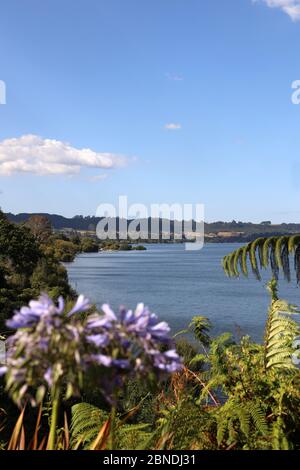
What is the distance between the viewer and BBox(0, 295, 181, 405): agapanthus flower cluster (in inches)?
73.6

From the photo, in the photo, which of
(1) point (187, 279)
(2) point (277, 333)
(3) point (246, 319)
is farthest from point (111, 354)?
(1) point (187, 279)

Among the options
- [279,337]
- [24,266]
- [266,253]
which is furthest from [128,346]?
[24,266]

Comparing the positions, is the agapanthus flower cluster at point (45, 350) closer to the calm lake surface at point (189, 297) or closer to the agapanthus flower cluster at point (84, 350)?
the agapanthus flower cluster at point (84, 350)

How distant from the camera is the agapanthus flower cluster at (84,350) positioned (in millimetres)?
1869

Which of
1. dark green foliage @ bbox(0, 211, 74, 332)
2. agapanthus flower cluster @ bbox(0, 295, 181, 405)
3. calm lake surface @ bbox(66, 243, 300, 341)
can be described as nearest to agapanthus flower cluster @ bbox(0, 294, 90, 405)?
agapanthus flower cluster @ bbox(0, 295, 181, 405)

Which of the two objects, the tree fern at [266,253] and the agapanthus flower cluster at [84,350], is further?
the tree fern at [266,253]

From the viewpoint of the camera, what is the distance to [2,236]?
52062mm

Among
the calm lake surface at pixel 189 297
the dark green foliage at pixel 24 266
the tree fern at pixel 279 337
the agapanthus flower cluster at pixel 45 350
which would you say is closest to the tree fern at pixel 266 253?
the tree fern at pixel 279 337

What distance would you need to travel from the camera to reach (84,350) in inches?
75.4

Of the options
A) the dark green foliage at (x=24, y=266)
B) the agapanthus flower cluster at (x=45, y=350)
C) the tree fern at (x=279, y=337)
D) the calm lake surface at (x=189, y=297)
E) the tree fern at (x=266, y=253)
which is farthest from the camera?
the dark green foliage at (x=24, y=266)

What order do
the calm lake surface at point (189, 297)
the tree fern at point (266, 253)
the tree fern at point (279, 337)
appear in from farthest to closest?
the calm lake surface at point (189, 297)
the tree fern at point (266, 253)
the tree fern at point (279, 337)
